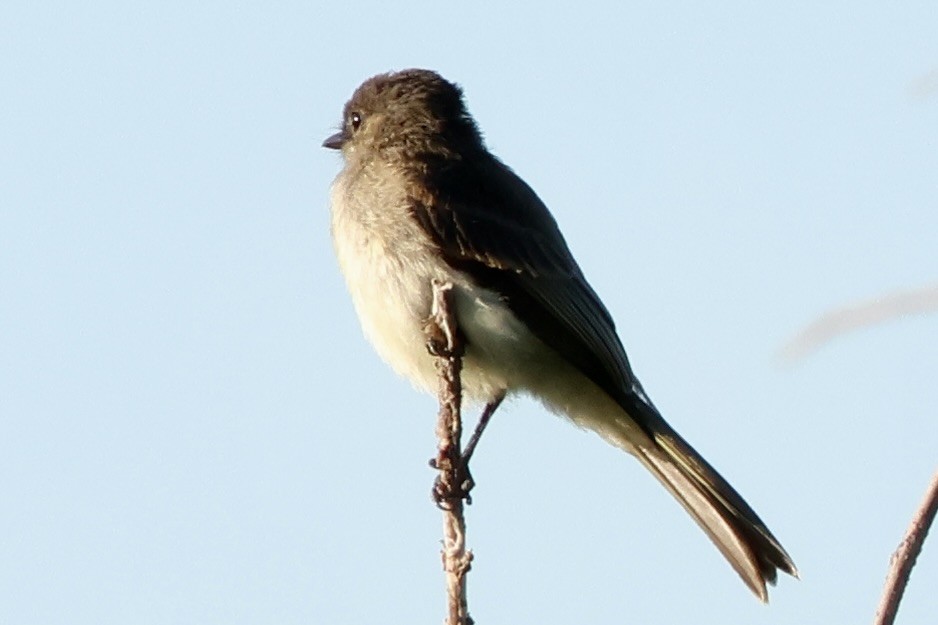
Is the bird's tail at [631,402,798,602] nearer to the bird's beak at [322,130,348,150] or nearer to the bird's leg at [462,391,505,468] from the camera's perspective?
the bird's leg at [462,391,505,468]

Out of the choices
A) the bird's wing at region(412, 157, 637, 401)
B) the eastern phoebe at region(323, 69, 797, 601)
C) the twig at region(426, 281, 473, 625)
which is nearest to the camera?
the twig at region(426, 281, 473, 625)

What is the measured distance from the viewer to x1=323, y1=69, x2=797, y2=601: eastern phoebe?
534 cm

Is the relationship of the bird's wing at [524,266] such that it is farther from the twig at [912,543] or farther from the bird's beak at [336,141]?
the twig at [912,543]

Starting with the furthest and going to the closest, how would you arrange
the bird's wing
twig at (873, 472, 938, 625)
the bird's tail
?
the bird's wing < the bird's tail < twig at (873, 472, 938, 625)

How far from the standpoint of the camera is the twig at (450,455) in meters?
3.14

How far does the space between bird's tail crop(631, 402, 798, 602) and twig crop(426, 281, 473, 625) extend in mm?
976

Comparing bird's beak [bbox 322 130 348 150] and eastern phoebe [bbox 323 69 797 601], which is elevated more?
bird's beak [bbox 322 130 348 150]

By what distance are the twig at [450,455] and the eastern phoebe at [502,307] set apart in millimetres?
407

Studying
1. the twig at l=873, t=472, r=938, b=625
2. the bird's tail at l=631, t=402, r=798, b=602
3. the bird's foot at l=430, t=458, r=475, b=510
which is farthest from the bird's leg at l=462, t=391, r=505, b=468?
the twig at l=873, t=472, r=938, b=625

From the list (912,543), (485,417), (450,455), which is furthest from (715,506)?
(912,543)

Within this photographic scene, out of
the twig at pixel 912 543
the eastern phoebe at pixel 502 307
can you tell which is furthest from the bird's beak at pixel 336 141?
the twig at pixel 912 543

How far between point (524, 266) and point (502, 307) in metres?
0.30

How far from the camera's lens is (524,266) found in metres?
5.66

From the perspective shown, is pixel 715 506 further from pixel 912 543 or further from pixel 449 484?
pixel 912 543
